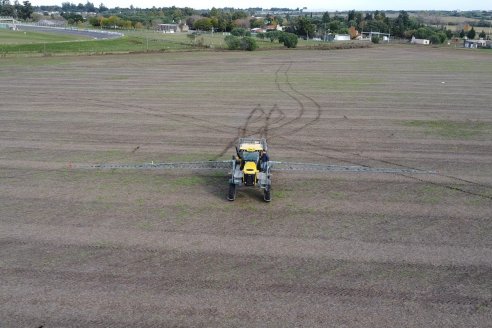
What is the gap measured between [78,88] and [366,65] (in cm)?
4428

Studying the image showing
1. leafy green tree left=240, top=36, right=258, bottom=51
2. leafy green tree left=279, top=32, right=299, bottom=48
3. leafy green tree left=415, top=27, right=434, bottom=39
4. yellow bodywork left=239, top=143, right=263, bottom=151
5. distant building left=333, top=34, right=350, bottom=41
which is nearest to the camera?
yellow bodywork left=239, top=143, right=263, bottom=151

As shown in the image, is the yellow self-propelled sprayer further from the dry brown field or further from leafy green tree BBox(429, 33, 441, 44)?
leafy green tree BBox(429, 33, 441, 44)

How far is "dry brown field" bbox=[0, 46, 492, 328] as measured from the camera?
37.7ft

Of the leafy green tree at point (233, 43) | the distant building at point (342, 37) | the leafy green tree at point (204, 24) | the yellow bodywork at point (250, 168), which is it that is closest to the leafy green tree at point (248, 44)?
the leafy green tree at point (233, 43)

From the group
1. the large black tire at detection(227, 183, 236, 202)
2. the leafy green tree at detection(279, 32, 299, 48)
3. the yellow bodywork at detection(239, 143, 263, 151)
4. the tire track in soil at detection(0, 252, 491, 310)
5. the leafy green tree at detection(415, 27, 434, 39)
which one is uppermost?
the leafy green tree at detection(415, 27, 434, 39)

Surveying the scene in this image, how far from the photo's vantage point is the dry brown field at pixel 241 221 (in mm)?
11477

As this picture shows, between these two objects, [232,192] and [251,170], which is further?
[232,192]

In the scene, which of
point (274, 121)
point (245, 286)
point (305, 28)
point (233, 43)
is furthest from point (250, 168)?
point (305, 28)

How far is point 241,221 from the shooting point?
1609 cm

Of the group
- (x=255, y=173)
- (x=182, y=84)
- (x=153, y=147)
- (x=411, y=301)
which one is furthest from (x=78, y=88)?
(x=411, y=301)

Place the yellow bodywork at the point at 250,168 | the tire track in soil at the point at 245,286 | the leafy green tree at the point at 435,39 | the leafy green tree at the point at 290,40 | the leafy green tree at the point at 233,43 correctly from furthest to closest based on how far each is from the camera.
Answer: the leafy green tree at the point at 435,39 → the leafy green tree at the point at 290,40 → the leafy green tree at the point at 233,43 → the yellow bodywork at the point at 250,168 → the tire track in soil at the point at 245,286

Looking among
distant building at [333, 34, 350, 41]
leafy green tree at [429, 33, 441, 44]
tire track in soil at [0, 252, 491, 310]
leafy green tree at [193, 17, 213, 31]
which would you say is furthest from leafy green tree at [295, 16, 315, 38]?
tire track in soil at [0, 252, 491, 310]

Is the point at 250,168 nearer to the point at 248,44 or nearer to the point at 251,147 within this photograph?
the point at 251,147

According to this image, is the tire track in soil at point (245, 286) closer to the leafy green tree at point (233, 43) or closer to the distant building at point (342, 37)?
the leafy green tree at point (233, 43)
